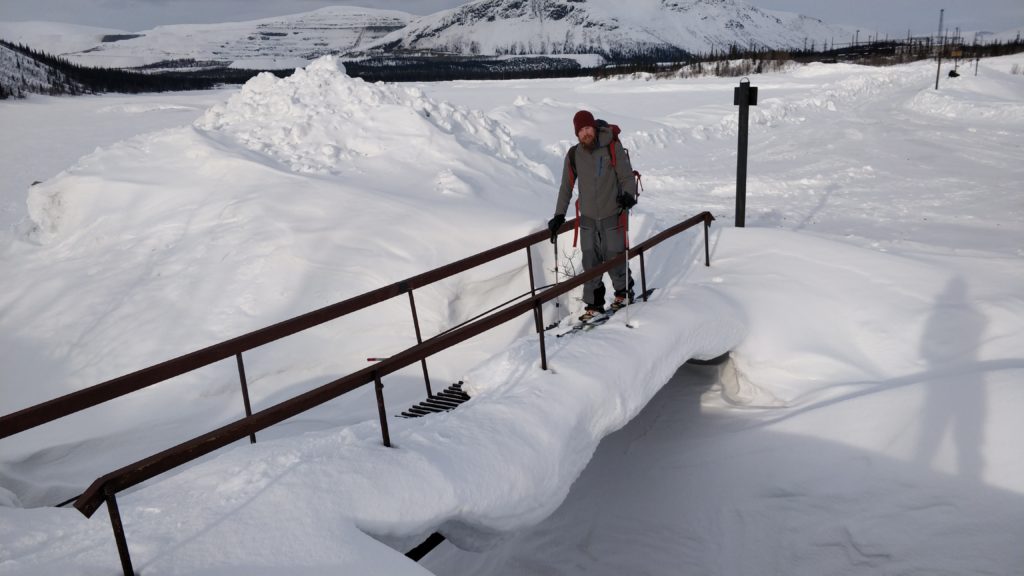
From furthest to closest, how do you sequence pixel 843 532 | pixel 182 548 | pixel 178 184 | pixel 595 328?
pixel 178 184
pixel 595 328
pixel 843 532
pixel 182 548

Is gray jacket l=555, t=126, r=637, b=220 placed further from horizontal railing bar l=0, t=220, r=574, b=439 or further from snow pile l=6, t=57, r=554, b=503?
snow pile l=6, t=57, r=554, b=503

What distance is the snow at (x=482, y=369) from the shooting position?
2.97 meters

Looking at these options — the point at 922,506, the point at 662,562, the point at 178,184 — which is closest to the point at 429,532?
the point at 662,562

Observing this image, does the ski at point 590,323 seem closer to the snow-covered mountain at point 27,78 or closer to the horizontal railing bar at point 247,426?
the horizontal railing bar at point 247,426

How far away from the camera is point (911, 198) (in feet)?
35.6

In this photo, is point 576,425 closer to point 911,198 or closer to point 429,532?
point 429,532

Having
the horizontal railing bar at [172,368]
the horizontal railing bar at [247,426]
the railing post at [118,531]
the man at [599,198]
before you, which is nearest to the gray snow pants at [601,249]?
the man at [599,198]

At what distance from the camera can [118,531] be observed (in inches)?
87.4

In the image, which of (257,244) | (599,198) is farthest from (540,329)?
(257,244)

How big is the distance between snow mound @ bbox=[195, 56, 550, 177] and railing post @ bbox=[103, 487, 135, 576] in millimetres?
7168

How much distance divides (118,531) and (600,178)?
3910 mm

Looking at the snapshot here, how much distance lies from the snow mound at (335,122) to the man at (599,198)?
14.9 feet

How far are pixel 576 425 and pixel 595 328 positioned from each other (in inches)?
46.6

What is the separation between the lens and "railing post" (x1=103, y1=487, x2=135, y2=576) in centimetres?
212
